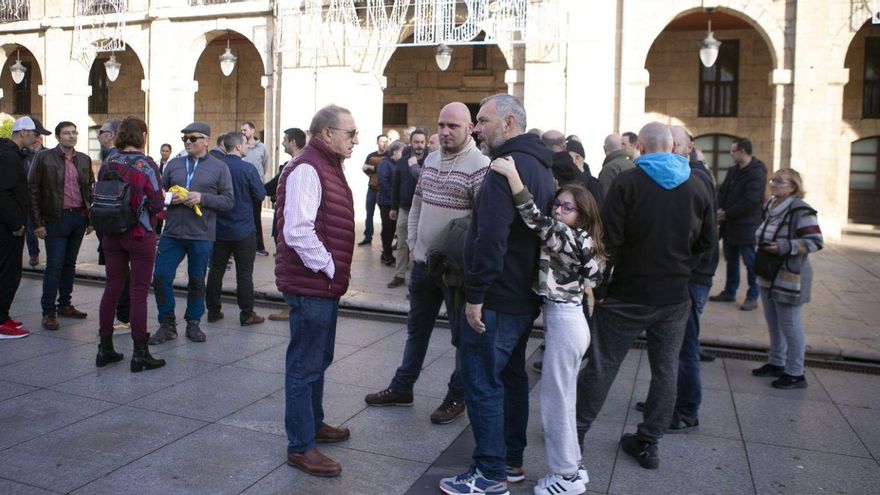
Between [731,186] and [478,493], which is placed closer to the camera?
[478,493]

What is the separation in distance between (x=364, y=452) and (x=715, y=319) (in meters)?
5.09

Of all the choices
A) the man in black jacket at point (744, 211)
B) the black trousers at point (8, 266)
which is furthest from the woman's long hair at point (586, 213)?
the man in black jacket at point (744, 211)

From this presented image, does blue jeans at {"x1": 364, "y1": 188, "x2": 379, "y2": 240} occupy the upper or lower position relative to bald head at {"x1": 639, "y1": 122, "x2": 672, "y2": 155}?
lower

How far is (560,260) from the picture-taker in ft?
12.7

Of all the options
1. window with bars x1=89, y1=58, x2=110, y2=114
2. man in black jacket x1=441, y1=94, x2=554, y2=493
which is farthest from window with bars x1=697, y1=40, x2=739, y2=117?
window with bars x1=89, y1=58, x2=110, y2=114

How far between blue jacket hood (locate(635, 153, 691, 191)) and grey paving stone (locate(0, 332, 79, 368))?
4.89 m

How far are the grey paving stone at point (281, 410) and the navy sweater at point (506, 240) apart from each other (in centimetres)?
151

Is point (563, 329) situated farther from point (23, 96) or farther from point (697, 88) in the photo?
point (23, 96)

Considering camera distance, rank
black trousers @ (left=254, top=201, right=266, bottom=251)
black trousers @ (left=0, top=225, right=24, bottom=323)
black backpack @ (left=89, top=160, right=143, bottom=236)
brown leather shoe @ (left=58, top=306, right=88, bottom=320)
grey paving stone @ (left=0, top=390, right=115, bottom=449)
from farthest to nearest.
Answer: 1. black trousers @ (left=254, top=201, right=266, bottom=251)
2. brown leather shoe @ (left=58, top=306, right=88, bottom=320)
3. black trousers @ (left=0, top=225, right=24, bottom=323)
4. black backpack @ (left=89, top=160, right=143, bottom=236)
5. grey paving stone @ (left=0, top=390, right=115, bottom=449)

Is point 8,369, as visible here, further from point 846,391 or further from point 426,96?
point 426,96

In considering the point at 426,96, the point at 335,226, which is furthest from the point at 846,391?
the point at 426,96

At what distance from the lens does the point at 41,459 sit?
415 cm

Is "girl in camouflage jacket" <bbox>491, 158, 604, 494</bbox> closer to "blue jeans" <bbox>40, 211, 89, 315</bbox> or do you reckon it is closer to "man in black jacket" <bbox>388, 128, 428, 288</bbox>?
"blue jeans" <bbox>40, 211, 89, 315</bbox>

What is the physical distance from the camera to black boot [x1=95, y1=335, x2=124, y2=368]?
5.90 metres
